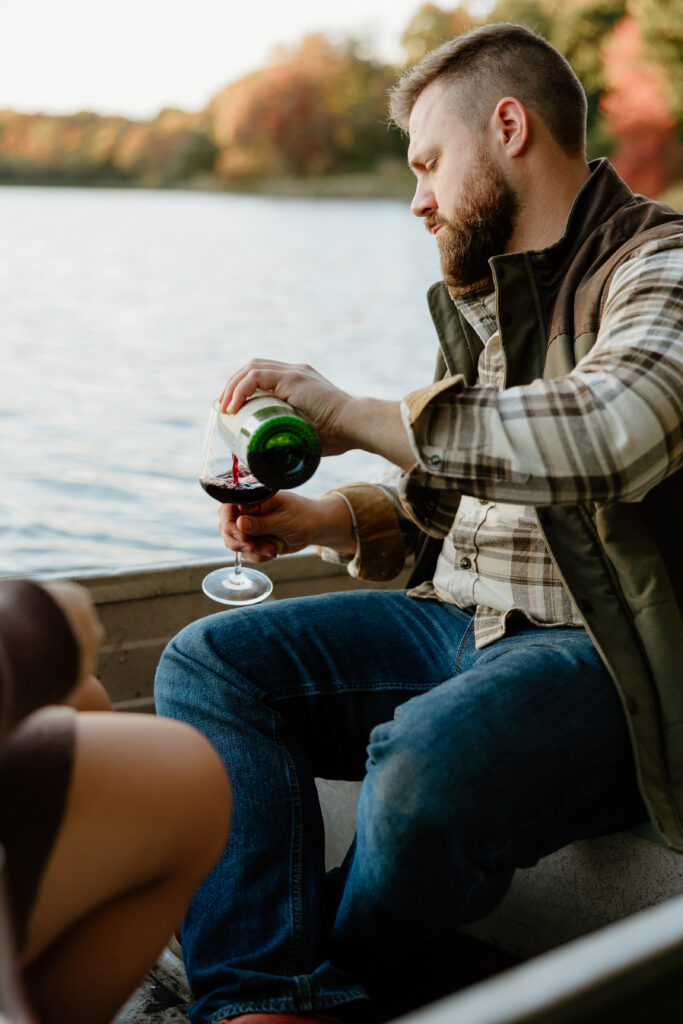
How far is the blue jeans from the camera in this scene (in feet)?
3.87

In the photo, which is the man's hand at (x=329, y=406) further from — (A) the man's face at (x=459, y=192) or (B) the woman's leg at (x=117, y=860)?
(B) the woman's leg at (x=117, y=860)

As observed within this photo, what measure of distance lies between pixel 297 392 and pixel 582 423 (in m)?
0.36

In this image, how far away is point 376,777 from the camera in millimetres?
1220

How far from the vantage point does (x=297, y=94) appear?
22.0 metres

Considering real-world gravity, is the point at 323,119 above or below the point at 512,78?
below

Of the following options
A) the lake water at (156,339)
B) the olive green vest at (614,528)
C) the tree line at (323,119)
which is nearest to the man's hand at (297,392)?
the olive green vest at (614,528)

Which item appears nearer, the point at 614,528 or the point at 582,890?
the point at 614,528

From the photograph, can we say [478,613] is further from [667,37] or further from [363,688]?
[667,37]

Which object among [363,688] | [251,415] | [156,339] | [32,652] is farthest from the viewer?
[156,339]

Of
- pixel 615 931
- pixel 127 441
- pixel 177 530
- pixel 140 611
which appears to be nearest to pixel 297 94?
pixel 127 441

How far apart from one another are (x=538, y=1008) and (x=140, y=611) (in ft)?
5.51

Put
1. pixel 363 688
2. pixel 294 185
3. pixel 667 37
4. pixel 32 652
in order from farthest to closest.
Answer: pixel 294 185 → pixel 667 37 → pixel 363 688 → pixel 32 652

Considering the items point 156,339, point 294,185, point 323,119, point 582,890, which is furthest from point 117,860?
point 294,185

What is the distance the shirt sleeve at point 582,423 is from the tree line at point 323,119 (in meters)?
19.7
